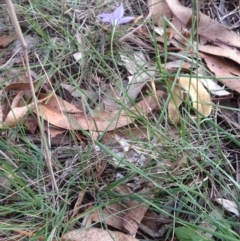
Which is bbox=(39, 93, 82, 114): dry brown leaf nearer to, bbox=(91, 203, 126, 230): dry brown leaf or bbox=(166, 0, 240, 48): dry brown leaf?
bbox=(91, 203, 126, 230): dry brown leaf

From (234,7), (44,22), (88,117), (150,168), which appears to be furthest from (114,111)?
(234,7)

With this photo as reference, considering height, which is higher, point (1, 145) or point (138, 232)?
point (1, 145)

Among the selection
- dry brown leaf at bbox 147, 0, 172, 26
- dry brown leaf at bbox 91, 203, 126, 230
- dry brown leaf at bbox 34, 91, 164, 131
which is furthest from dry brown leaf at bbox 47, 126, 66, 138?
dry brown leaf at bbox 147, 0, 172, 26

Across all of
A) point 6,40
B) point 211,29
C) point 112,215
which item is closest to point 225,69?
point 211,29

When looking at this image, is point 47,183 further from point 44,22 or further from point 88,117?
point 44,22

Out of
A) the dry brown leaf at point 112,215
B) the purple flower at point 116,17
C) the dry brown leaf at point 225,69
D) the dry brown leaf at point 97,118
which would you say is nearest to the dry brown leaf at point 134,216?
the dry brown leaf at point 112,215

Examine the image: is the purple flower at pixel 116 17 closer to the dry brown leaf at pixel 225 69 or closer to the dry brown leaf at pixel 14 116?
the dry brown leaf at pixel 225 69

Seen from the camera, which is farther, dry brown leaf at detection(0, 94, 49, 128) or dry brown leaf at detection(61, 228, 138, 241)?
dry brown leaf at detection(0, 94, 49, 128)
